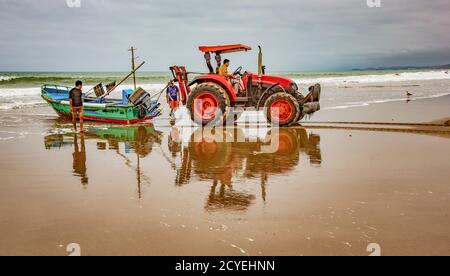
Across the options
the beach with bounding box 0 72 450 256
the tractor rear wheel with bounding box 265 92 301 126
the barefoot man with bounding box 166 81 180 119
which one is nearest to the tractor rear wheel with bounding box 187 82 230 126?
the tractor rear wheel with bounding box 265 92 301 126

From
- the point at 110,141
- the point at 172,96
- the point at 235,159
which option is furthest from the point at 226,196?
the point at 172,96

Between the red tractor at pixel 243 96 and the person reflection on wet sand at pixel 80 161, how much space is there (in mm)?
3612

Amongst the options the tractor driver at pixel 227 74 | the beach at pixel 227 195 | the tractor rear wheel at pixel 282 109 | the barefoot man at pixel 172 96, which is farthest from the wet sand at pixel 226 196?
the barefoot man at pixel 172 96

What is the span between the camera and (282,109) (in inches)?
421

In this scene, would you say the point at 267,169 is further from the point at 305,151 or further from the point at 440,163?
the point at 440,163

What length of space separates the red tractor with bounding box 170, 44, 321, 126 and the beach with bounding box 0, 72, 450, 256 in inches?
74.3

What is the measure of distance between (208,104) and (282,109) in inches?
81.1

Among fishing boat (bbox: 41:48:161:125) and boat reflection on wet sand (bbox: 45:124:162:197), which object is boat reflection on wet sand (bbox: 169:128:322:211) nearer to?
boat reflection on wet sand (bbox: 45:124:162:197)

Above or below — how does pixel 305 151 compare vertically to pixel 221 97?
below

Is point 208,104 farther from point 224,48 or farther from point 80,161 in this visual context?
point 80,161

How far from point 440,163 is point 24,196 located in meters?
5.74

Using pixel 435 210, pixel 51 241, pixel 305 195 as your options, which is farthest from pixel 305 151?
pixel 51 241
